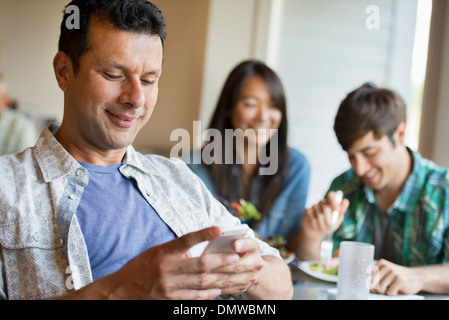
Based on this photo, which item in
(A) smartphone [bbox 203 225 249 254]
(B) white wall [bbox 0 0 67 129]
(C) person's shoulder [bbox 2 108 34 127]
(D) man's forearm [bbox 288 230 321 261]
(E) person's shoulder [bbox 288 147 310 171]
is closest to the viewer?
(A) smartphone [bbox 203 225 249 254]

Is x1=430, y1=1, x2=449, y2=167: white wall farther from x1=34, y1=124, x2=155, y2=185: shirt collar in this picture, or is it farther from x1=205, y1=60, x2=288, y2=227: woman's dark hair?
x1=34, y1=124, x2=155, y2=185: shirt collar

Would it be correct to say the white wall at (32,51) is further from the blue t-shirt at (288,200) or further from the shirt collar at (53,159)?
the blue t-shirt at (288,200)

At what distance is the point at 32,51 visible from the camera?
1.14 meters

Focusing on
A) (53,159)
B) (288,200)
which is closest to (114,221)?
(53,159)

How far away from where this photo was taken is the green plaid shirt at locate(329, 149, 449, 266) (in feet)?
3.44

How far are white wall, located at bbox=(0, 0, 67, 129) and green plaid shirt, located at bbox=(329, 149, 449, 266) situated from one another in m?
0.69

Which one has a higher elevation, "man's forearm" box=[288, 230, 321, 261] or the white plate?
"man's forearm" box=[288, 230, 321, 261]

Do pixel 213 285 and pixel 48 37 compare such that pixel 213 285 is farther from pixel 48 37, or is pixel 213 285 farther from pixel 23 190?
pixel 48 37

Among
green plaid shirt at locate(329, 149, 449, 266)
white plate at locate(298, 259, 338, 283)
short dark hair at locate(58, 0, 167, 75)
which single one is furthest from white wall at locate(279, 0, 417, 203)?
short dark hair at locate(58, 0, 167, 75)

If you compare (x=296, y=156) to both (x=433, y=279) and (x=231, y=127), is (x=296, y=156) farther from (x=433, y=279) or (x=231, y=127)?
(x=433, y=279)

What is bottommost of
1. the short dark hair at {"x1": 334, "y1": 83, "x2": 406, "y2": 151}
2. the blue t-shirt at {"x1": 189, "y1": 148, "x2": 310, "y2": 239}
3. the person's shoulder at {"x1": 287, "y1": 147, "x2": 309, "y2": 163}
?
the blue t-shirt at {"x1": 189, "y1": 148, "x2": 310, "y2": 239}

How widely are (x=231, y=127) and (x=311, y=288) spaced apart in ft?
2.19
